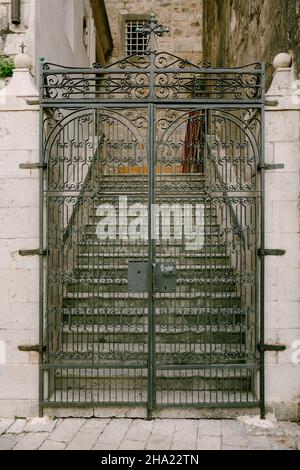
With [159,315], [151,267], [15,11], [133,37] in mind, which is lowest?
[159,315]

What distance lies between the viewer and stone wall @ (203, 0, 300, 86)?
5789mm

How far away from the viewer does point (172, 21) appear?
1725cm

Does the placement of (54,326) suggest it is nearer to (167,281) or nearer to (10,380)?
(10,380)

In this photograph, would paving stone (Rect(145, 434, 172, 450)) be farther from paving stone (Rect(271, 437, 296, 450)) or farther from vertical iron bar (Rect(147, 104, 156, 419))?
paving stone (Rect(271, 437, 296, 450))

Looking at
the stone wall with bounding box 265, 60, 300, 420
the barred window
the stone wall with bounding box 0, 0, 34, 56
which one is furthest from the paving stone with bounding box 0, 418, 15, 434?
the barred window

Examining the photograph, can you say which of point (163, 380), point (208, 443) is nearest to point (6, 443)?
point (163, 380)

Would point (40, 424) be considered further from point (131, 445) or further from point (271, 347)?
point (271, 347)

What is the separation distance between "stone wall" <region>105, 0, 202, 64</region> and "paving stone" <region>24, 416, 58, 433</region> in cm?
1435

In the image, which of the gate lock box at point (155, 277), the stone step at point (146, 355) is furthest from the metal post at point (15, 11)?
the stone step at point (146, 355)

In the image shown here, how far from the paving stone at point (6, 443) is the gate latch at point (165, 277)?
6.88 ft

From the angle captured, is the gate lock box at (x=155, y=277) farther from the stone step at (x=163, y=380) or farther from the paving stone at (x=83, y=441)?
the paving stone at (x=83, y=441)

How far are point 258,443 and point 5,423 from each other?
266 centimetres

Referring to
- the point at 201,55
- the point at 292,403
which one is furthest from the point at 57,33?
the point at 201,55

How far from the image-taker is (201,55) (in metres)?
16.8
